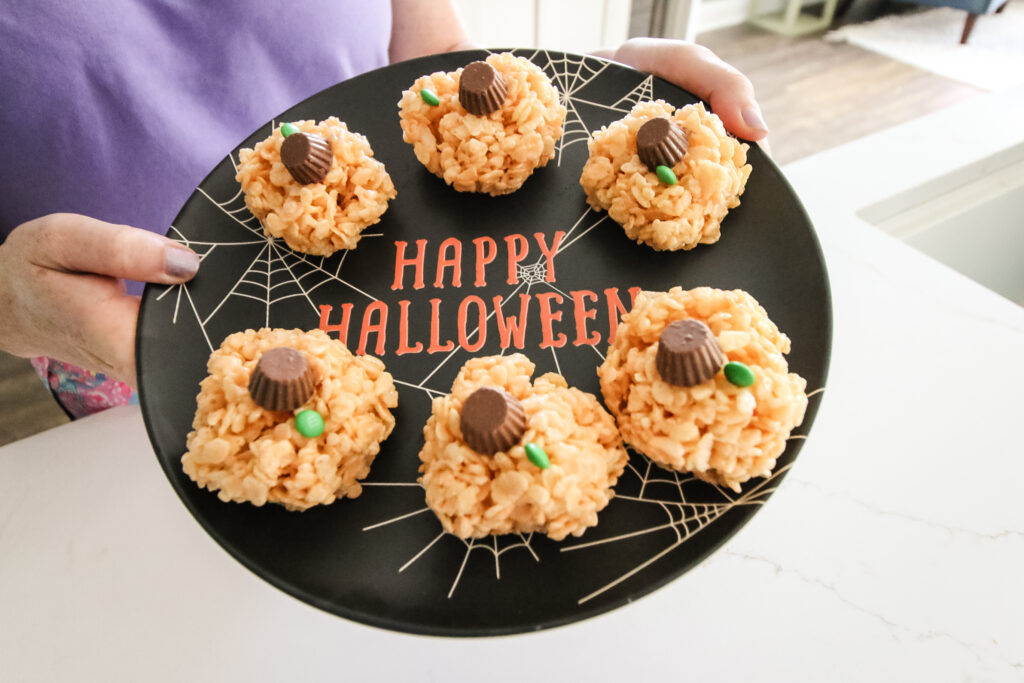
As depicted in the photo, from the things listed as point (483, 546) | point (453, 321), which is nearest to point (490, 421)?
point (483, 546)

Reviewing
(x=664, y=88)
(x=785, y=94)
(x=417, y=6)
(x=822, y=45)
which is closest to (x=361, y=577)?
(x=664, y=88)

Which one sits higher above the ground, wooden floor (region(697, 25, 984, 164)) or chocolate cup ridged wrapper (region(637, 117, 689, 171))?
chocolate cup ridged wrapper (region(637, 117, 689, 171))

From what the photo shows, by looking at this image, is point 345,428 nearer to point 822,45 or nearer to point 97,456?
point 97,456

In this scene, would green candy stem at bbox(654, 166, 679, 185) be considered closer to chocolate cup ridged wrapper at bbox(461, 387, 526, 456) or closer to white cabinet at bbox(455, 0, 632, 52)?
chocolate cup ridged wrapper at bbox(461, 387, 526, 456)

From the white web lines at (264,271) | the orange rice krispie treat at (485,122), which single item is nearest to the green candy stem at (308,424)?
the white web lines at (264,271)

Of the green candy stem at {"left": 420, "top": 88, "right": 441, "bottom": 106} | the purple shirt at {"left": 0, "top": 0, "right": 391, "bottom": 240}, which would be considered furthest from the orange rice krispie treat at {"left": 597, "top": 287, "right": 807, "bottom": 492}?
the purple shirt at {"left": 0, "top": 0, "right": 391, "bottom": 240}

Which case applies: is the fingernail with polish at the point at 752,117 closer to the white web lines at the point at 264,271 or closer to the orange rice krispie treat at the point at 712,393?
the orange rice krispie treat at the point at 712,393
